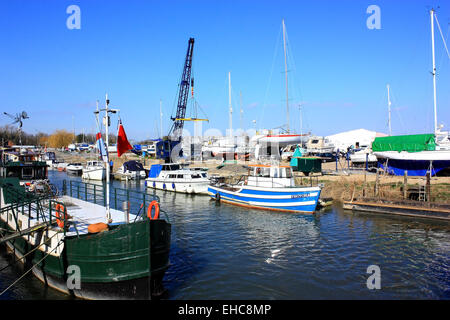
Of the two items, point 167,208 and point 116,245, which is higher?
point 116,245

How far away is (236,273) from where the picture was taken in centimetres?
1259

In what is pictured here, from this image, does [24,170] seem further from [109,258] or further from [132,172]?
[132,172]

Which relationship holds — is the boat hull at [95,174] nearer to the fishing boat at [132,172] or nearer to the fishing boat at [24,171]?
the fishing boat at [132,172]

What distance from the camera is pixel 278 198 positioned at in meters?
24.1

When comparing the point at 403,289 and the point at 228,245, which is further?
the point at 228,245

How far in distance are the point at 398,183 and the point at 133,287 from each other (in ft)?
77.9

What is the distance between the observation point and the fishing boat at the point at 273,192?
23328mm

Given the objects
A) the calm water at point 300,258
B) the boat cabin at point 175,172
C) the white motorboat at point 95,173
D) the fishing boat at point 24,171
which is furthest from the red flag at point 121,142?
the white motorboat at point 95,173

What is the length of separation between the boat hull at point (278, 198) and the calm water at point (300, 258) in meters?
1.15

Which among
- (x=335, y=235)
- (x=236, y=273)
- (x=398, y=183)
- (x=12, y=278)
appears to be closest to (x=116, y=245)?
(x=236, y=273)

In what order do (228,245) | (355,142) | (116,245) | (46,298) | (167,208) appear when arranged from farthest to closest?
(355,142) < (167,208) < (228,245) < (46,298) < (116,245)

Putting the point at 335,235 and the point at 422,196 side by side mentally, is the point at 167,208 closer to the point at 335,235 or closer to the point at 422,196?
the point at 335,235

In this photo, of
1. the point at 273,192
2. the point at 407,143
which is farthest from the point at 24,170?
the point at 407,143

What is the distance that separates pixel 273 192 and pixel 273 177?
1.43m
